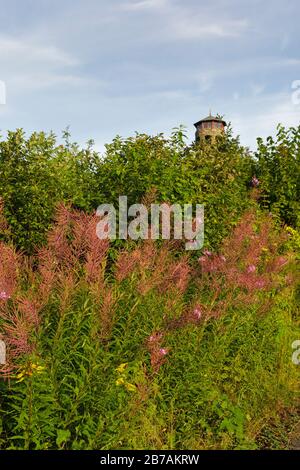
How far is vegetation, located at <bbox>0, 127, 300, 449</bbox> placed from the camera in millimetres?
3693

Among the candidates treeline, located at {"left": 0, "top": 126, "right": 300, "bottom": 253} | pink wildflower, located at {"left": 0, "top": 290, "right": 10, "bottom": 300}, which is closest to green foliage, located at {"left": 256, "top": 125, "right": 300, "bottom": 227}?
treeline, located at {"left": 0, "top": 126, "right": 300, "bottom": 253}

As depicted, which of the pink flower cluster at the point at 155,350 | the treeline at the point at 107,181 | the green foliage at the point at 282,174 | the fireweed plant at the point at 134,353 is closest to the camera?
the fireweed plant at the point at 134,353

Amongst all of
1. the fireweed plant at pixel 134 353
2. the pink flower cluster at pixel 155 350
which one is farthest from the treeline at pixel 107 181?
the pink flower cluster at pixel 155 350

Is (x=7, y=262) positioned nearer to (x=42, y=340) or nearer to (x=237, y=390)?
(x=42, y=340)

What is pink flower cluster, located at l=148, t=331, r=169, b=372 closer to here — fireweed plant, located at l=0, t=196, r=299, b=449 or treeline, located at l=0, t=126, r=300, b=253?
fireweed plant, located at l=0, t=196, r=299, b=449

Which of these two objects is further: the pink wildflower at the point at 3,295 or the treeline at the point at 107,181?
the treeline at the point at 107,181

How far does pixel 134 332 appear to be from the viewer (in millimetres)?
4352

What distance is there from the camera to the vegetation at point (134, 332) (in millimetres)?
3693

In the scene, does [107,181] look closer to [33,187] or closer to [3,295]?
[33,187]

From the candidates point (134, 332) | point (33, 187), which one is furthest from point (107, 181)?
point (134, 332)

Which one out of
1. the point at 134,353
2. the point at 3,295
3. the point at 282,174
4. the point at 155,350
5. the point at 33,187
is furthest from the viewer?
the point at 282,174

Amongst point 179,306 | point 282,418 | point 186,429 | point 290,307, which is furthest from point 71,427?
point 290,307

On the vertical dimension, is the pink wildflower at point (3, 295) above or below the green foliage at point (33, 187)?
below

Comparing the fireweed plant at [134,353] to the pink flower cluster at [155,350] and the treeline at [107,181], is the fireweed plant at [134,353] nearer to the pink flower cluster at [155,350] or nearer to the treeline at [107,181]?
the pink flower cluster at [155,350]
